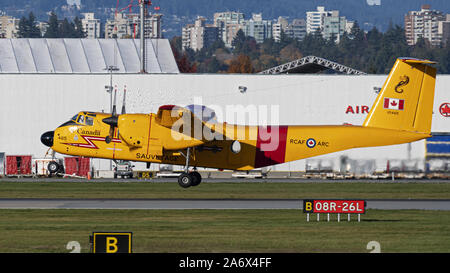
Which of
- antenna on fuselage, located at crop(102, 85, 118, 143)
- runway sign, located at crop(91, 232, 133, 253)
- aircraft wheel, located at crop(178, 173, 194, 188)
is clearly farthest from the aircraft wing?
runway sign, located at crop(91, 232, 133, 253)

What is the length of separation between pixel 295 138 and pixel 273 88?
98.8 feet

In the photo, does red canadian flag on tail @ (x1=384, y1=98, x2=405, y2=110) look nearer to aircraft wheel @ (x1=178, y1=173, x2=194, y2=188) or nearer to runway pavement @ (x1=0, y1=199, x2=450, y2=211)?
runway pavement @ (x1=0, y1=199, x2=450, y2=211)

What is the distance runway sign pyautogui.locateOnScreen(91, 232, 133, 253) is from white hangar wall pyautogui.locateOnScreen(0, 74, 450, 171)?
53478 millimetres

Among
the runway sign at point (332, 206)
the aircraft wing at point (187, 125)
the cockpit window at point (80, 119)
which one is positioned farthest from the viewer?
the cockpit window at point (80, 119)

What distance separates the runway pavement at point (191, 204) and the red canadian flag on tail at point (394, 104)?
212 inches

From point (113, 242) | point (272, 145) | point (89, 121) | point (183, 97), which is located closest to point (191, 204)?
point (272, 145)

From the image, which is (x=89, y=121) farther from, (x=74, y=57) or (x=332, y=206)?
(x=74, y=57)

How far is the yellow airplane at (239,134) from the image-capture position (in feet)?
138

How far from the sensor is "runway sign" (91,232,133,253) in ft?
59.9

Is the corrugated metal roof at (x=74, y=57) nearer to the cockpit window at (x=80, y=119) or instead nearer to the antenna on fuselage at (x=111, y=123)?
the cockpit window at (x=80, y=119)

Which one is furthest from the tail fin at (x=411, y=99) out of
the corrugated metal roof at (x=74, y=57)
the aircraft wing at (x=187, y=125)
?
the corrugated metal roof at (x=74, y=57)

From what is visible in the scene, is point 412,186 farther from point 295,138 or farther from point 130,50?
point 130,50

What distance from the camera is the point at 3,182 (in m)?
57.2
